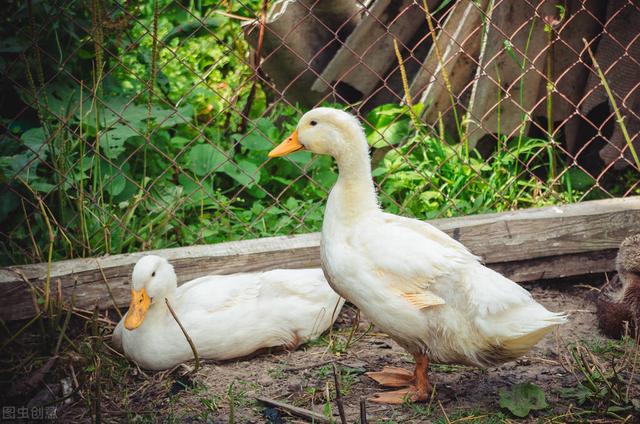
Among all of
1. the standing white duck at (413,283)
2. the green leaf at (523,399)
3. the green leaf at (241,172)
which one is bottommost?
the green leaf at (523,399)

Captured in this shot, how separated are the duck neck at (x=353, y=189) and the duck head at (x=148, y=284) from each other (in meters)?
0.78

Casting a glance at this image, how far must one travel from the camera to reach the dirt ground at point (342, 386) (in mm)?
2838

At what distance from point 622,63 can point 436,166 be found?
45.0 inches

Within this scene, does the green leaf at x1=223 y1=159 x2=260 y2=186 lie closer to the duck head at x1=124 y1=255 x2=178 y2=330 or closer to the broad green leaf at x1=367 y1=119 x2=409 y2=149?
the broad green leaf at x1=367 y1=119 x2=409 y2=149

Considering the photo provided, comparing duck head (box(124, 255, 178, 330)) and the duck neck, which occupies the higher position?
the duck neck

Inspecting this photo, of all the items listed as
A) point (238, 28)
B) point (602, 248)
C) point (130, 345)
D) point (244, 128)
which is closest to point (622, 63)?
point (602, 248)

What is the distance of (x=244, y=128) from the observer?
4.74 meters

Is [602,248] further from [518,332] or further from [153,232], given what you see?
[153,232]

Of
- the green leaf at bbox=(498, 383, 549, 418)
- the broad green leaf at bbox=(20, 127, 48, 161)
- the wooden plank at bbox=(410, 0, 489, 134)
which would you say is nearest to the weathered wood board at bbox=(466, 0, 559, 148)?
the wooden plank at bbox=(410, 0, 489, 134)

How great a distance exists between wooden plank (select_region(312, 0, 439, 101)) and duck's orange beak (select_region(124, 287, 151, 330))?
1.76m

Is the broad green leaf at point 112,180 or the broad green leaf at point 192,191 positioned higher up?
the broad green leaf at point 112,180

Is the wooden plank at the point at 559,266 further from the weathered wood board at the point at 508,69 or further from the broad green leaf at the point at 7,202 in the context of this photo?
the broad green leaf at the point at 7,202

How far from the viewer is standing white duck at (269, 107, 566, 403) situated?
2.69m

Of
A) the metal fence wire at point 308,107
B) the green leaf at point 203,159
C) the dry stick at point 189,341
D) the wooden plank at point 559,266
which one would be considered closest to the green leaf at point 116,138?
the metal fence wire at point 308,107
